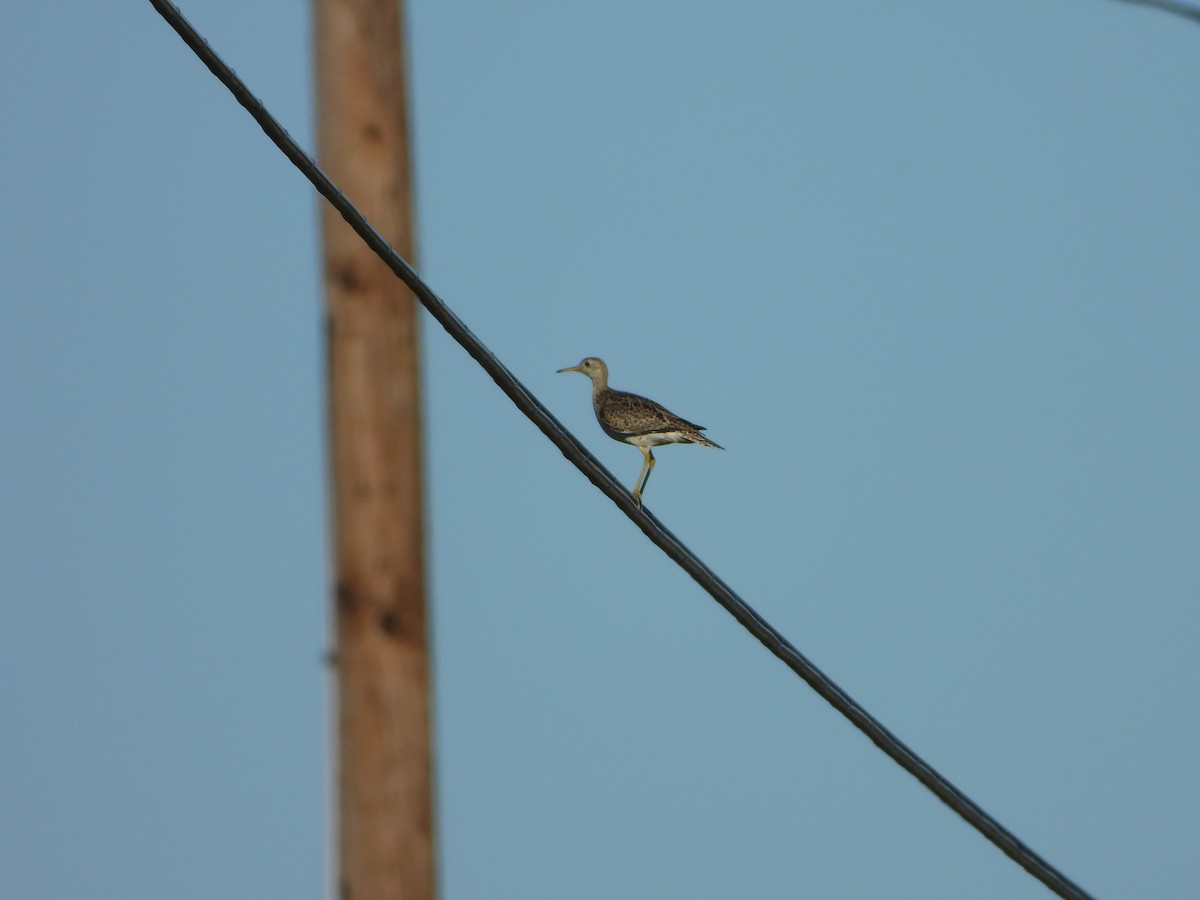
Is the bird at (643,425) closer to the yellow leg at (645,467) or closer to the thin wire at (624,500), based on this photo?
the yellow leg at (645,467)

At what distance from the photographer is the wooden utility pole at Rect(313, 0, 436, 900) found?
625 cm

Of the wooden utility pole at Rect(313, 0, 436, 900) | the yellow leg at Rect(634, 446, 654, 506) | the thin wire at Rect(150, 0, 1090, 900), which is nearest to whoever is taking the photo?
the thin wire at Rect(150, 0, 1090, 900)

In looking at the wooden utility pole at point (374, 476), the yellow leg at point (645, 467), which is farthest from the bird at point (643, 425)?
the wooden utility pole at point (374, 476)

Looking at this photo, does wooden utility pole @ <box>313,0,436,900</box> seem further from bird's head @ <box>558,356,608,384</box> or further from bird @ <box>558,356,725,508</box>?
bird's head @ <box>558,356,608,384</box>

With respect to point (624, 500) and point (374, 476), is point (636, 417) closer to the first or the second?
point (374, 476)

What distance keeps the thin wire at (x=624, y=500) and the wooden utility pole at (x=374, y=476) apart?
1.25m

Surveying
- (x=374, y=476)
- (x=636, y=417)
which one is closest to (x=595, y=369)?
(x=636, y=417)

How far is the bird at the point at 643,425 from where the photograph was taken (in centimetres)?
1089

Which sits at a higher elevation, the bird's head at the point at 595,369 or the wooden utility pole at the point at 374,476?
the bird's head at the point at 595,369

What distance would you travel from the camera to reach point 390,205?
6867 millimetres

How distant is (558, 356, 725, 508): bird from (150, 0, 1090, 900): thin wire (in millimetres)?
4943

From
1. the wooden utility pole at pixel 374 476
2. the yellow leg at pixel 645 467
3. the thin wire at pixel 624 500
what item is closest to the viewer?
the thin wire at pixel 624 500

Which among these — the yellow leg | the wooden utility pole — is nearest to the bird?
the yellow leg

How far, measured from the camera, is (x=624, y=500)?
5414 mm
